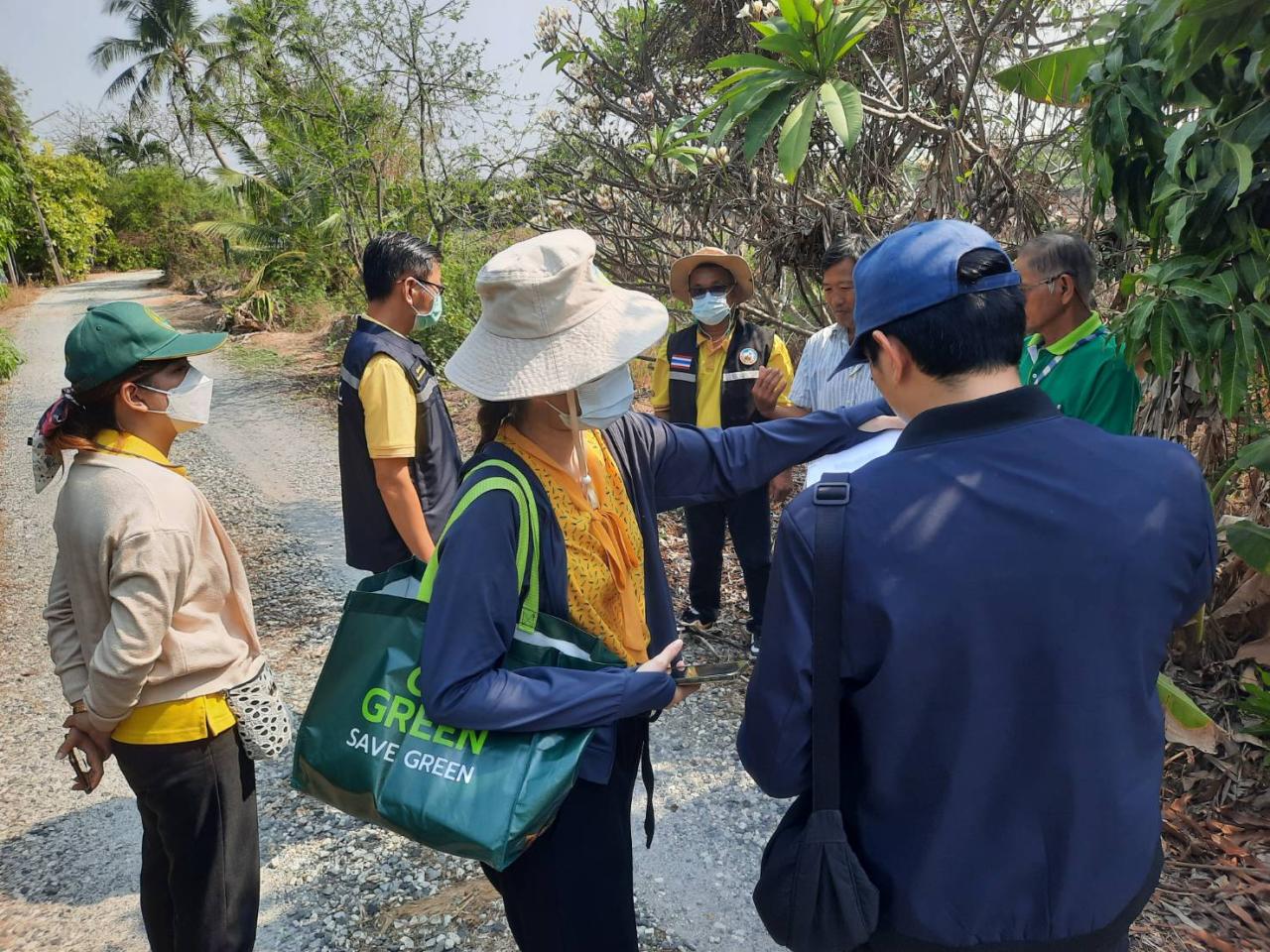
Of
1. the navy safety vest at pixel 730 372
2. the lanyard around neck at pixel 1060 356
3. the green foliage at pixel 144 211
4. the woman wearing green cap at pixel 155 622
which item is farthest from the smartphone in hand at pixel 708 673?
the green foliage at pixel 144 211

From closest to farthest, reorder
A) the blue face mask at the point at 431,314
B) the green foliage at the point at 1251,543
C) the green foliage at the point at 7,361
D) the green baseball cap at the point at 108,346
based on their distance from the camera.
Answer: the green baseball cap at the point at 108,346, the green foliage at the point at 1251,543, the blue face mask at the point at 431,314, the green foliage at the point at 7,361

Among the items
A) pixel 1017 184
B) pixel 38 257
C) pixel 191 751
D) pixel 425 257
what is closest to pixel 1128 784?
pixel 191 751

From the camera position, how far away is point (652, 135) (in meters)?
5.92

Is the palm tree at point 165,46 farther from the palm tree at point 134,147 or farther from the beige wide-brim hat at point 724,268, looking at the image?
the beige wide-brim hat at point 724,268

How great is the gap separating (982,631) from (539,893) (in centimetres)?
100

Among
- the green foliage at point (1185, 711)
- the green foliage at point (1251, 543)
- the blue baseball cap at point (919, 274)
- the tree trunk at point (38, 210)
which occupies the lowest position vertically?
the green foliage at point (1185, 711)

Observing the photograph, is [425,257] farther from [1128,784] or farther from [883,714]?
[1128,784]

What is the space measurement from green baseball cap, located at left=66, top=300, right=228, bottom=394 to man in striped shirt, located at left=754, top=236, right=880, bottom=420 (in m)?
2.21

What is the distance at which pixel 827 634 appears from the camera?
1.15 metres

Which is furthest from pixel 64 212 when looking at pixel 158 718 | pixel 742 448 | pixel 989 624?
pixel 989 624

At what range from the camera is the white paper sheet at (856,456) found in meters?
1.65

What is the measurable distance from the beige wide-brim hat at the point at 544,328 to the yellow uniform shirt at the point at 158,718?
85 centimetres

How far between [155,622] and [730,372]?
112 inches

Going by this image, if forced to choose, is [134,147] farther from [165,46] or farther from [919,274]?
[919,274]
